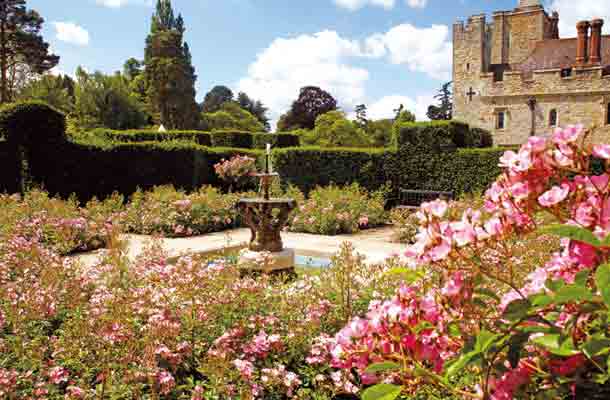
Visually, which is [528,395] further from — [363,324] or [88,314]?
[88,314]

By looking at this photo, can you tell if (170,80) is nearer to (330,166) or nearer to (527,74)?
(527,74)

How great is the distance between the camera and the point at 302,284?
3461mm

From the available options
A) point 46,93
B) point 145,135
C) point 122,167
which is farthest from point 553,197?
point 46,93

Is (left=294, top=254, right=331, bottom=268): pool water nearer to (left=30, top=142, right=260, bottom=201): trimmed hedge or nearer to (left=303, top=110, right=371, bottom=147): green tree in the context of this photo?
(left=30, top=142, right=260, bottom=201): trimmed hedge

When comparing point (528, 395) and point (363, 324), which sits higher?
point (363, 324)

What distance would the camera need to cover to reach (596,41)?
25344 millimetres

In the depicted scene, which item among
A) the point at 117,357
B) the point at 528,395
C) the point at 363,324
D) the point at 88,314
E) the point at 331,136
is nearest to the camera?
the point at 528,395

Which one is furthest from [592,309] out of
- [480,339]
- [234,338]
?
[234,338]

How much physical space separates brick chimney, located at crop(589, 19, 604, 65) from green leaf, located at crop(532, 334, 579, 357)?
1146 inches

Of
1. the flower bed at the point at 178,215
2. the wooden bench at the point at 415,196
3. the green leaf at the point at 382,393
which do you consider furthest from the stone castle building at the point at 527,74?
the green leaf at the point at 382,393

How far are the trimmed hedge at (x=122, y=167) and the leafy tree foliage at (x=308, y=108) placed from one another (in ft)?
91.8

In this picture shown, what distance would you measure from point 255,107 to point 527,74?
132ft

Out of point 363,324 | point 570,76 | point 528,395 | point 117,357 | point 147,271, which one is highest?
point 570,76

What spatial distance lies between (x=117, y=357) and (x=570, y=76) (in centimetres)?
2717
